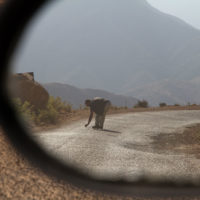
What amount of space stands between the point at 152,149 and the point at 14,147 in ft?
12.6

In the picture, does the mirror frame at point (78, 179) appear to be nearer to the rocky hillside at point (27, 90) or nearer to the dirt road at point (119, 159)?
the dirt road at point (119, 159)

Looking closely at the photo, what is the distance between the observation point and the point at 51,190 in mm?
4070

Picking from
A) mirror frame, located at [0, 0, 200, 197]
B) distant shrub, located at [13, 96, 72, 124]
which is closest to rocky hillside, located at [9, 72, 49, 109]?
distant shrub, located at [13, 96, 72, 124]

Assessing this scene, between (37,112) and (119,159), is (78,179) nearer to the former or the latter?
(119,159)

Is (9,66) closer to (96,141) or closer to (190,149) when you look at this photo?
(96,141)

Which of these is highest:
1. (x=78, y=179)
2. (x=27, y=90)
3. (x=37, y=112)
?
(x=27, y=90)

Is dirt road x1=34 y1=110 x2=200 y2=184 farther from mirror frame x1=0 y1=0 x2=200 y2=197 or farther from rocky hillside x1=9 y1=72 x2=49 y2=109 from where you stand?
rocky hillside x1=9 y1=72 x2=49 y2=109

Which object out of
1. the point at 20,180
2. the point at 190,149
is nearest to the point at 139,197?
the point at 20,180

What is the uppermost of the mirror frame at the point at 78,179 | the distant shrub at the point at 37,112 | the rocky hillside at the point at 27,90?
the rocky hillside at the point at 27,90

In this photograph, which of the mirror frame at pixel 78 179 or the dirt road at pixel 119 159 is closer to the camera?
the mirror frame at pixel 78 179

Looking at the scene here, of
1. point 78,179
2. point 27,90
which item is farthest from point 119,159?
point 27,90

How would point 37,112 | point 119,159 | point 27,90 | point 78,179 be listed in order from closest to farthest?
point 78,179, point 119,159, point 37,112, point 27,90

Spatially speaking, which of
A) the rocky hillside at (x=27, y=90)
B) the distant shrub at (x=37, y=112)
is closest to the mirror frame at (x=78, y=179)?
the distant shrub at (x=37, y=112)

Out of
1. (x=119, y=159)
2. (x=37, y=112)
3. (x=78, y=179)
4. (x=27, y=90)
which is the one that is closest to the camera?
(x=78, y=179)
